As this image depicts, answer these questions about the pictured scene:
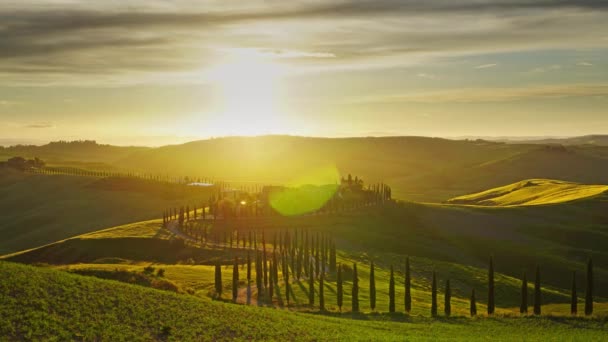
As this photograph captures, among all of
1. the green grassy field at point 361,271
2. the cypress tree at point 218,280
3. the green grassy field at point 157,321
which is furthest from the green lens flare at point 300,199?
the green grassy field at point 157,321

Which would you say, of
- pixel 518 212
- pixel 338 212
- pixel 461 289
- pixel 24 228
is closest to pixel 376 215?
pixel 338 212

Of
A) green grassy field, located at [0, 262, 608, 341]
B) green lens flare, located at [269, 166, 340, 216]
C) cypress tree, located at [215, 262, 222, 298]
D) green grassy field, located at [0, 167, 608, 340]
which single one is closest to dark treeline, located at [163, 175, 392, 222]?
green lens flare, located at [269, 166, 340, 216]

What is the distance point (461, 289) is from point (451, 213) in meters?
67.0

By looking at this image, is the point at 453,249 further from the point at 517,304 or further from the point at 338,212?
the point at 517,304

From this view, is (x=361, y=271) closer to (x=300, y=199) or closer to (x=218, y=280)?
(x=218, y=280)

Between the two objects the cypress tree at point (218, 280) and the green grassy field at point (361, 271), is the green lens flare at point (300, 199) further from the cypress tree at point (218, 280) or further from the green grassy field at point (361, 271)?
the cypress tree at point (218, 280)

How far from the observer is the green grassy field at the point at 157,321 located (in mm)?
44812

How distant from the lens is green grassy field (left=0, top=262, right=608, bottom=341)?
147 ft

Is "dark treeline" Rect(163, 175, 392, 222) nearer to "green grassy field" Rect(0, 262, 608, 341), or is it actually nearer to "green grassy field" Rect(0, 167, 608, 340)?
"green grassy field" Rect(0, 167, 608, 340)

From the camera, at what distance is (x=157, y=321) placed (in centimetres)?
4891

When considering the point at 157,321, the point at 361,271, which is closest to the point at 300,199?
the point at 361,271

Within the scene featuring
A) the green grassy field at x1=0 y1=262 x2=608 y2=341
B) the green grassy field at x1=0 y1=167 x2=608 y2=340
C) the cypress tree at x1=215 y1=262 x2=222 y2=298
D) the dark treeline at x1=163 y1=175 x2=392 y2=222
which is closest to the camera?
the green grassy field at x1=0 y1=262 x2=608 y2=341

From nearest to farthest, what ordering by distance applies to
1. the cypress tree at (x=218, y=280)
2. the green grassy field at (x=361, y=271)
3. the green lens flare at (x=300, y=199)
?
1. the green grassy field at (x=361, y=271)
2. the cypress tree at (x=218, y=280)
3. the green lens flare at (x=300, y=199)

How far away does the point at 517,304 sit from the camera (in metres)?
90.8
